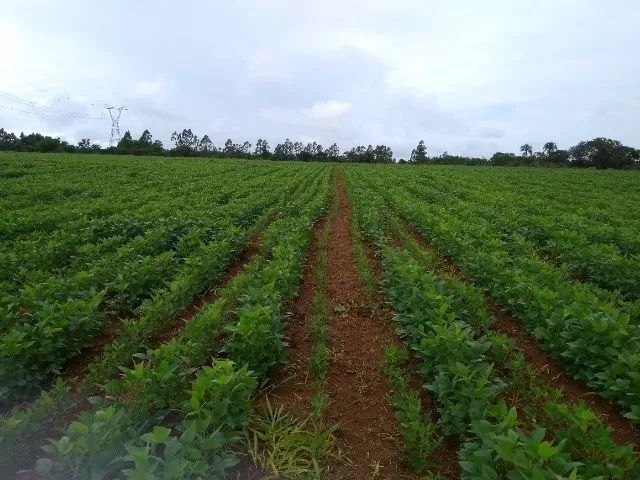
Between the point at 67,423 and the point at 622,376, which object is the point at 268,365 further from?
the point at 622,376

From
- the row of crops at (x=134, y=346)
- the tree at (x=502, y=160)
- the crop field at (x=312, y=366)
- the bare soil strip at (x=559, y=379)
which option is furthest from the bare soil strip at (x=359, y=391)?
the tree at (x=502, y=160)

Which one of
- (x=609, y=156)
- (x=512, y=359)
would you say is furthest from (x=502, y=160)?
(x=512, y=359)

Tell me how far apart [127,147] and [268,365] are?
8584 centimetres

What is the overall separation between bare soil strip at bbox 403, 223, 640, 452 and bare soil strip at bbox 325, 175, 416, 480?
163 centimetres

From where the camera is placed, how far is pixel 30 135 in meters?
78.1

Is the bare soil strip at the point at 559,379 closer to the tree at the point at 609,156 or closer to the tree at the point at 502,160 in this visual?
the tree at the point at 502,160

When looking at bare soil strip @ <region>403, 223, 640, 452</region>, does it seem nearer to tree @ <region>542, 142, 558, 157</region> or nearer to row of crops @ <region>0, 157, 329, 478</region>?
row of crops @ <region>0, 157, 329, 478</region>

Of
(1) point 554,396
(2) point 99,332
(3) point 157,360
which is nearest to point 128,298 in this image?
(2) point 99,332

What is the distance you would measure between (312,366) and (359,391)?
650 millimetres

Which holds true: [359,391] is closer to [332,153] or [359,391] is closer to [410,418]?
[410,418]

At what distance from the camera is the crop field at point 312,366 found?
9.80 feet

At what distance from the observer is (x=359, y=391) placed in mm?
4477

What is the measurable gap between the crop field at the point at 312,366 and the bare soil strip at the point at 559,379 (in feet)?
0.08

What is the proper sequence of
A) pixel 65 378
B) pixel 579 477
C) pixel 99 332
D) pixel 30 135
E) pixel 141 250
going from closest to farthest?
pixel 579 477 < pixel 65 378 < pixel 99 332 < pixel 141 250 < pixel 30 135
